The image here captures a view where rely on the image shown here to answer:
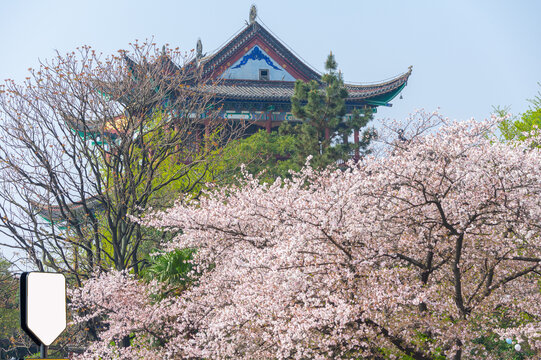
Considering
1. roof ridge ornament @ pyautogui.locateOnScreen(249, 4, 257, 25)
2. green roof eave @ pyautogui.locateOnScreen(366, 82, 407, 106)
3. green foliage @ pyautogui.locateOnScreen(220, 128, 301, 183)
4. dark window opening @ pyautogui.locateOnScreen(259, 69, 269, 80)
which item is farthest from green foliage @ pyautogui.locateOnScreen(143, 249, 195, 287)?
roof ridge ornament @ pyautogui.locateOnScreen(249, 4, 257, 25)

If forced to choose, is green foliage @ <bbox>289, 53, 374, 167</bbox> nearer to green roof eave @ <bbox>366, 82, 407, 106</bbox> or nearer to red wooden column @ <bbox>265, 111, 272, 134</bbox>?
red wooden column @ <bbox>265, 111, 272, 134</bbox>

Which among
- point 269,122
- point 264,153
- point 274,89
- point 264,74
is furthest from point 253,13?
point 264,153

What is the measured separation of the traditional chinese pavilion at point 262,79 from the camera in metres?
30.8

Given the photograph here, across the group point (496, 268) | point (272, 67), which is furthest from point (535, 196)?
point (272, 67)

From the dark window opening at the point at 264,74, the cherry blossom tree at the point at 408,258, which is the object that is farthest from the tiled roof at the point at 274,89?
the cherry blossom tree at the point at 408,258

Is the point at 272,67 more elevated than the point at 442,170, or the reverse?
the point at 272,67

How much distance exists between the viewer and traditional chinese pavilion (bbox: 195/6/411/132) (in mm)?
30844

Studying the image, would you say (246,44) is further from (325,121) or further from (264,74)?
(325,121)

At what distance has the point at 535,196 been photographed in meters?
7.75

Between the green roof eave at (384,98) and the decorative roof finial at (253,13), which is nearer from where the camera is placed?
the green roof eave at (384,98)

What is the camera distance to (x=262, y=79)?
32.9 m

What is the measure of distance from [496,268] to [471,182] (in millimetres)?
1664

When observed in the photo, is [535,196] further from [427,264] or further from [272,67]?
[272,67]

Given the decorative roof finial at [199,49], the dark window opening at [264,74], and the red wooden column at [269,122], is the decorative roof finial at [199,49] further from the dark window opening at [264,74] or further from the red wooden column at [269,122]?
the red wooden column at [269,122]
